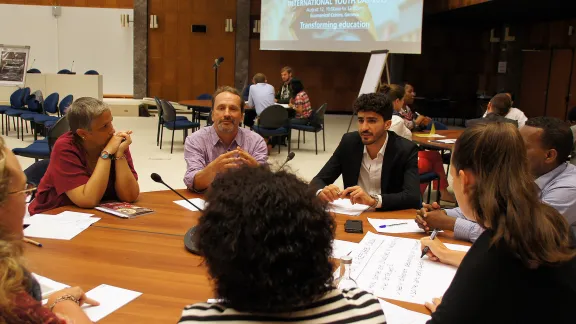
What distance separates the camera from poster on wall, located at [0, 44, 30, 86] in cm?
959

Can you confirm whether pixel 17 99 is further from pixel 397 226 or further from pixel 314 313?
pixel 314 313

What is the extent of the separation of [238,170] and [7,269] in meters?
0.47

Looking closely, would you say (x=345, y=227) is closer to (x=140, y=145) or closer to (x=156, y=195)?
(x=156, y=195)

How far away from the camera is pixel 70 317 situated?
131cm

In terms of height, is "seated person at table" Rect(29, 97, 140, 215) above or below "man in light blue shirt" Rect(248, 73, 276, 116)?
below

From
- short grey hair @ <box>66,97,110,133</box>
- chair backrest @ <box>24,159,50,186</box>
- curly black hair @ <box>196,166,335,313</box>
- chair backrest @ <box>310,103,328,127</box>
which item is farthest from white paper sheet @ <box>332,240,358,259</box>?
chair backrest @ <box>310,103,328,127</box>

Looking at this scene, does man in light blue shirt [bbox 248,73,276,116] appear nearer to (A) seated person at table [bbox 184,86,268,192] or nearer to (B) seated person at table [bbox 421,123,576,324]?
(A) seated person at table [bbox 184,86,268,192]

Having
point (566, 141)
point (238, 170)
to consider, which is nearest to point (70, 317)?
point (238, 170)

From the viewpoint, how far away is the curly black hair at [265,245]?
0.87 meters

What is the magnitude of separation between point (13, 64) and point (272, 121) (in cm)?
579

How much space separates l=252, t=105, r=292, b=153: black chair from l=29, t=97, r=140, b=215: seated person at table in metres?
4.72

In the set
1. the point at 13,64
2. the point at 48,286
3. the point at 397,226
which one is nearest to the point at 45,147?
the point at 48,286

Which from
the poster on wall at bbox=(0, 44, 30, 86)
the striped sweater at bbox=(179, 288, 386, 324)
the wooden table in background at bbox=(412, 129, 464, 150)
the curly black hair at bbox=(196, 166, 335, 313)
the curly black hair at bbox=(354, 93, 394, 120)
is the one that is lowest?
the wooden table in background at bbox=(412, 129, 464, 150)

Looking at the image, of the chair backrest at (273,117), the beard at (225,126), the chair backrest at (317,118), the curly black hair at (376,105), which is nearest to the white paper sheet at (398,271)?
the curly black hair at (376,105)
